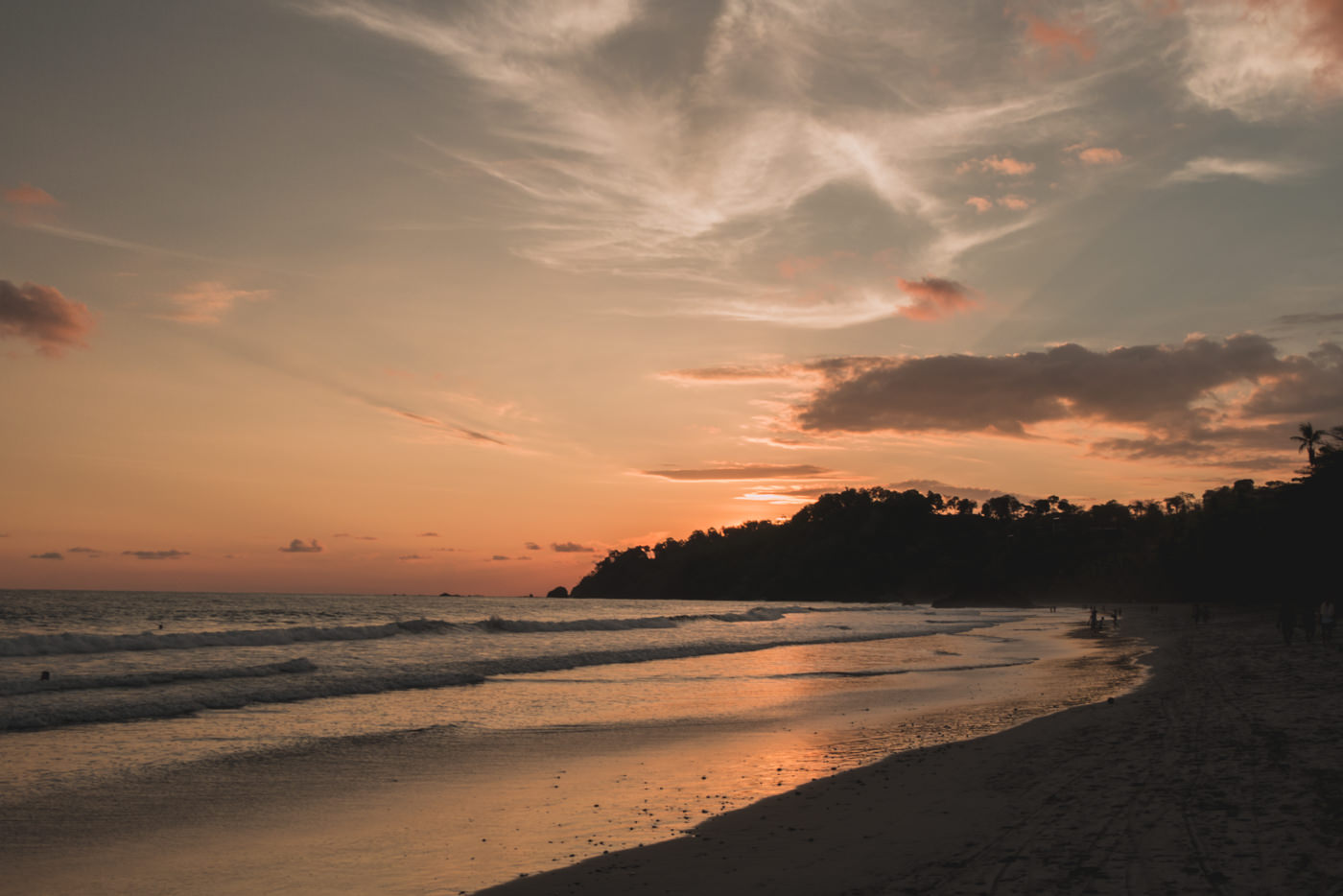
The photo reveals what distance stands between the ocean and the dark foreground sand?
91 centimetres

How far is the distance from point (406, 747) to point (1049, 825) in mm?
11025

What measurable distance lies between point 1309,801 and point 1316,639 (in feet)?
107

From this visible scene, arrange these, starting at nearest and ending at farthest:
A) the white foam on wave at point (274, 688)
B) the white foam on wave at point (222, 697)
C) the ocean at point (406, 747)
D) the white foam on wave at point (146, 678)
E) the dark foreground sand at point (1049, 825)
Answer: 1. the dark foreground sand at point (1049, 825)
2. the ocean at point (406, 747)
3. the white foam on wave at point (222, 697)
4. the white foam on wave at point (274, 688)
5. the white foam on wave at point (146, 678)

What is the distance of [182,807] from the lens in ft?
35.0

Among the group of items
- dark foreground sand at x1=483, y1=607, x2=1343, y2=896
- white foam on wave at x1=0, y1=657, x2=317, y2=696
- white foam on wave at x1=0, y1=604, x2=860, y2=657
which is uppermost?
dark foreground sand at x1=483, y1=607, x2=1343, y2=896

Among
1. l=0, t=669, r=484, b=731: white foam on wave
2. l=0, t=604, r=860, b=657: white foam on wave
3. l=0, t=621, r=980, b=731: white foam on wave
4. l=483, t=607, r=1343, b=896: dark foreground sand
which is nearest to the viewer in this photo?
l=483, t=607, r=1343, b=896: dark foreground sand

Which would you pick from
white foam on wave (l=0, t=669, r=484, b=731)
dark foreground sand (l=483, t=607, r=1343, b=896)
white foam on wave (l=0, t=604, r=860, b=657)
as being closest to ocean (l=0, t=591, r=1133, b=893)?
white foam on wave (l=0, t=669, r=484, b=731)

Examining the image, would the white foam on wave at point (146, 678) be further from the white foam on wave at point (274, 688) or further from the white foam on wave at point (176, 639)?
the white foam on wave at point (176, 639)

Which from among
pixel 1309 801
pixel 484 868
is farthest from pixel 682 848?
pixel 1309 801

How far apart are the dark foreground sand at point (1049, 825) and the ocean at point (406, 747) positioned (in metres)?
0.91

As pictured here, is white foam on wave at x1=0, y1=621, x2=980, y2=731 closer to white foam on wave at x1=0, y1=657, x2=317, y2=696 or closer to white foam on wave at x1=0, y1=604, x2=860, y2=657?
white foam on wave at x1=0, y1=657, x2=317, y2=696

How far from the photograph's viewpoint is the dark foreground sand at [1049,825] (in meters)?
6.92

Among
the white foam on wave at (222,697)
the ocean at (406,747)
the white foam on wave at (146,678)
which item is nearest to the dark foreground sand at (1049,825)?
the ocean at (406,747)

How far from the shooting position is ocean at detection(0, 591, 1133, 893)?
876 centimetres
